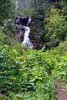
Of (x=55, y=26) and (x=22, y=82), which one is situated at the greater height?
(x=22, y=82)

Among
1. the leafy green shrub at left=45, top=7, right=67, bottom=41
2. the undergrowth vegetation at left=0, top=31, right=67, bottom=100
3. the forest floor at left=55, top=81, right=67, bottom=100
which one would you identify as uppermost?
the undergrowth vegetation at left=0, top=31, right=67, bottom=100

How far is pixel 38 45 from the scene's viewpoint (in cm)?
3403

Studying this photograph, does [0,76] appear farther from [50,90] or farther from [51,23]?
[51,23]

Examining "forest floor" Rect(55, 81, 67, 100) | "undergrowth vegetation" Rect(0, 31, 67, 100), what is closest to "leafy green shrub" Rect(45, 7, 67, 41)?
"forest floor" Rect(55, 81, 67, 100)

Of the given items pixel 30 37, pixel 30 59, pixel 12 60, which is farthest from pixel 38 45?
pixel 12 60

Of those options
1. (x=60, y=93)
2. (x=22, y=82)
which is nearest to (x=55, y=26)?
(x=60, y=93)

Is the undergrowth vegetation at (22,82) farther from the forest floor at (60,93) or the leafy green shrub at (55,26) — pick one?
the leafy green shrub at (55,26)

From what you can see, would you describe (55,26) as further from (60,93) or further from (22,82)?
(22,82)

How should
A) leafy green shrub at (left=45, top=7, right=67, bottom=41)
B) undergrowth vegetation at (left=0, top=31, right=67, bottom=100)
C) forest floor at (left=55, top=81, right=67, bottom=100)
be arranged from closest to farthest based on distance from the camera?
1. undergrowth vegetation at (left=0, top=31, right=67, bottom=100)
2. forest floor at (left=55, top=81, right=67, bottom=100)
3. leafy green shrub at (left=45, top=7, right=67, bottom=41)

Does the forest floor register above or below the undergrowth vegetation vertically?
below

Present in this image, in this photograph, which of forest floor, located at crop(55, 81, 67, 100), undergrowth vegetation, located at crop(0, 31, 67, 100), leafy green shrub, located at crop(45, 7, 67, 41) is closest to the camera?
undergrowth vegetation, located at crop(0, 31, 67, 100)

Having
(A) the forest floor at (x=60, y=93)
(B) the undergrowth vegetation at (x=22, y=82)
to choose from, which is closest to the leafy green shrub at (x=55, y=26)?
(A) the forest floor at (x=60, y=93)

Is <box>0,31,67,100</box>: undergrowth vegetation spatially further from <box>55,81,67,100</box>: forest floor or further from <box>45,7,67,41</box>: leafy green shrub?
<box>45,7,67,41</box>: leafy green shrub

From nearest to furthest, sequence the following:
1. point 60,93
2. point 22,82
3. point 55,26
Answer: point 22,82, point 60,93, point 55,26
